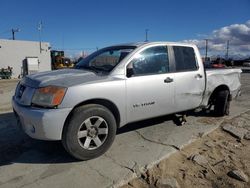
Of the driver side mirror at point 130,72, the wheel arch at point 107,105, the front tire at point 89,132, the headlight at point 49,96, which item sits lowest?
the front tire at point 89,132

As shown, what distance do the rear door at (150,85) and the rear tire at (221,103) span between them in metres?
1.80

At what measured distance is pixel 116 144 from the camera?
464cm

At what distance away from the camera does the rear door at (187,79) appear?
17.0 ft

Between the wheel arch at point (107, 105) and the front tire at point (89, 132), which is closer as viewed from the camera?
the front tire at point (89, 132)

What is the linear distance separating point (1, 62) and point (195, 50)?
27.2m

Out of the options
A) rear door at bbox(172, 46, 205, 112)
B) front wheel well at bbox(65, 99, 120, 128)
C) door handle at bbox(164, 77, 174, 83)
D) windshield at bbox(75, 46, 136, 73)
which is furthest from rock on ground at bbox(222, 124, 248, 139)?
windshield at bbox(75, 46, 136, 73)

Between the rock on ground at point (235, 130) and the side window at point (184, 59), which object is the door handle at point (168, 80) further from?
the rock on ground at point (235, 130)

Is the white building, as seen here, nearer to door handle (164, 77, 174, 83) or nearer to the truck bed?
the truck bed

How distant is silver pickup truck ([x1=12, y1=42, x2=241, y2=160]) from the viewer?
12.2 ft

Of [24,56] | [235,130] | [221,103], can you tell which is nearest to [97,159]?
[235,130]

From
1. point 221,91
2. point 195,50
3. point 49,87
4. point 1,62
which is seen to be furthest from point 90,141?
point 1,62

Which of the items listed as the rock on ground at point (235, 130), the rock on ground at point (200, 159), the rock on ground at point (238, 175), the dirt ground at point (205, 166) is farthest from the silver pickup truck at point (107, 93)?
the rock on ground at point (238, 175)

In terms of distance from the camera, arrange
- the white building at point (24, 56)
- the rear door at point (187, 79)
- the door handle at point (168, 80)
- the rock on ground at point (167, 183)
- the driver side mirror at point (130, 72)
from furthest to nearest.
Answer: the white building at point (24, 56), the rear door at point (187, 79), the door handle at point (168, 80), the driver side mirror at point (130, 72), the rock on ground at point (167, 183)

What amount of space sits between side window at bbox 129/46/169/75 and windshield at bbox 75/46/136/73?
0.22m
